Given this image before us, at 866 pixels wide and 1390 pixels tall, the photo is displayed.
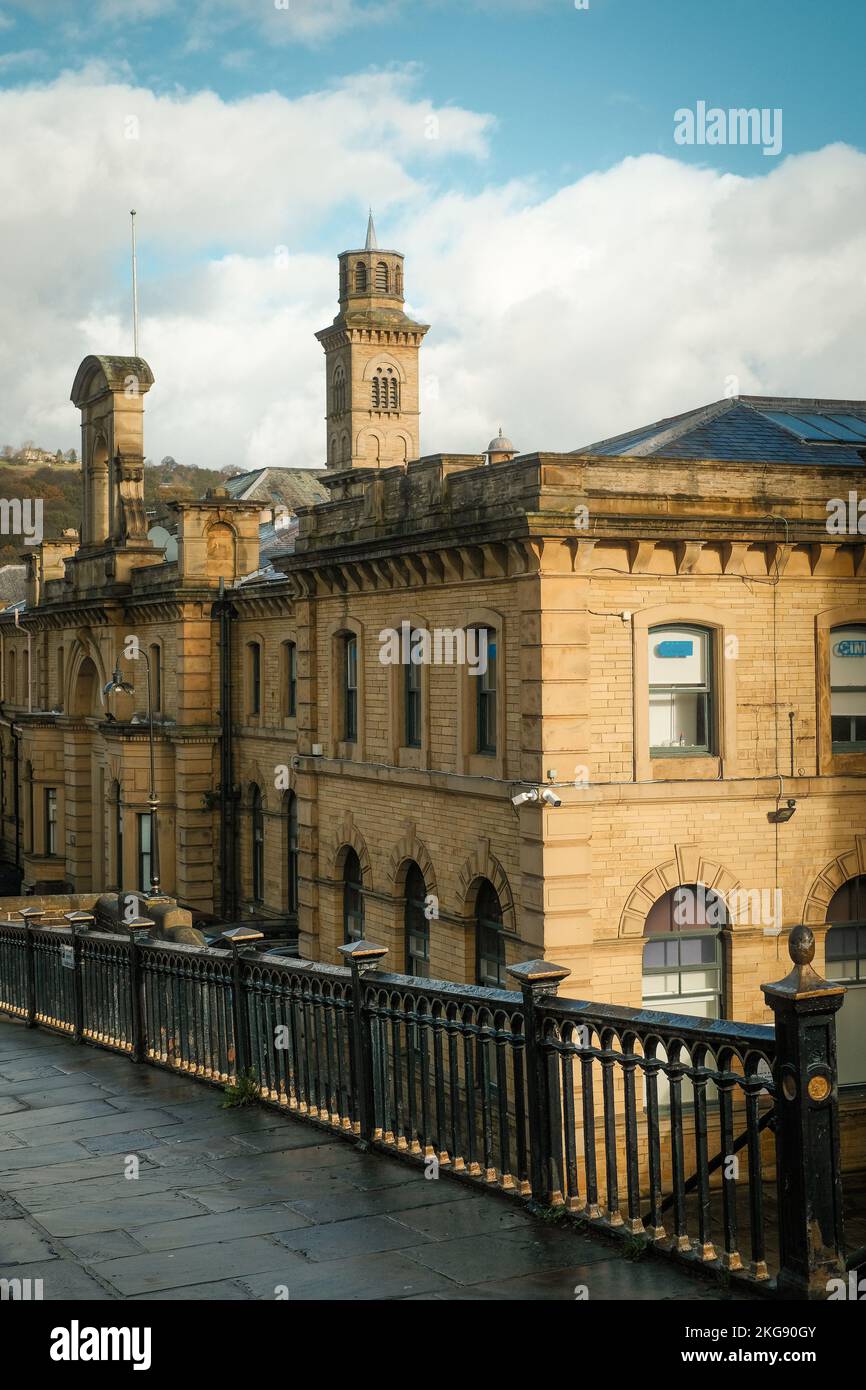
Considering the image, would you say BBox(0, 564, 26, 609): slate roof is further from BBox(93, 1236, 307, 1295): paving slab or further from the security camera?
BBox(93, 1236, 307, 1295): paving slab

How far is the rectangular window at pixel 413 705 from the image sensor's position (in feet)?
76.4

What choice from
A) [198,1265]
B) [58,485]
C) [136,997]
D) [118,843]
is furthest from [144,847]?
[58,485]

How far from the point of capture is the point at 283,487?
183ft

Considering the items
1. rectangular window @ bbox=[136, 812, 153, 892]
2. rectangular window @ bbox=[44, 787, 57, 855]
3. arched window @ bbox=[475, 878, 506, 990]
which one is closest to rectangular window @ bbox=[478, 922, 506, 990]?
arched window @ bbox=[475, 878, 506, 990]

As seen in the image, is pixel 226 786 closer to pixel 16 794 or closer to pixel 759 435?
pixel 759 435

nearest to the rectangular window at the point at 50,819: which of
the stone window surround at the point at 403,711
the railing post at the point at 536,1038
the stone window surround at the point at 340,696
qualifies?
the stone window surround at the point at 340,696

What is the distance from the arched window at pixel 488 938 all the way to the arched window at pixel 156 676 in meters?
21.5

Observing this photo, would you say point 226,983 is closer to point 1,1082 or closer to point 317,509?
point 1,1082

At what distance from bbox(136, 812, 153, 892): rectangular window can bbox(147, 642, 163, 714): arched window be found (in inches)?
115

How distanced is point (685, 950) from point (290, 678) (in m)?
17.6

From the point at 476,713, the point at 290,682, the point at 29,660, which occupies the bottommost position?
the point at 476,713

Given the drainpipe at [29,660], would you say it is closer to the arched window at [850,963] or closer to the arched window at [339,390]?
the arched window at [850,963]

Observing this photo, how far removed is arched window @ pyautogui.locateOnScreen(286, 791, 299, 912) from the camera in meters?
36.1
